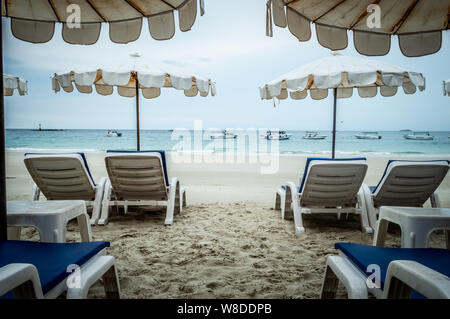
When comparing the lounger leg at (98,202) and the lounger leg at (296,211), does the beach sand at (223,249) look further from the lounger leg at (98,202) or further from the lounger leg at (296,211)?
the lounger leg at (98,202)

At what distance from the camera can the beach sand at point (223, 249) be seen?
6.98 ft

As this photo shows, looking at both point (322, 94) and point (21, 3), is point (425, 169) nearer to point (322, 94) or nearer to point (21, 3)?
point (322, 94)

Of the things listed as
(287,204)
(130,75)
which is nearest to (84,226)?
(287,204)

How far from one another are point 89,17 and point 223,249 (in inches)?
106

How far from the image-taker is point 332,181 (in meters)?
3.53

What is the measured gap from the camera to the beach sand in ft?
6.98

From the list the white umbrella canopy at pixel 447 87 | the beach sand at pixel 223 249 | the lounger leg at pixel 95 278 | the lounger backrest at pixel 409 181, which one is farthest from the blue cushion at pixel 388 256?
the white umbrella canopy at pixel 447 87

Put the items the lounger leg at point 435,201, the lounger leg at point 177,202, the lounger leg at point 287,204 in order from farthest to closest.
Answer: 1. the lounger leg at point 177,202
2. the lounger leg at point 287,204
3. the lounger leg at point 435,201

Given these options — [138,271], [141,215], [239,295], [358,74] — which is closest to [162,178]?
[141,215]

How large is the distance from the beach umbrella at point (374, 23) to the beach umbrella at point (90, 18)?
110 centimetres

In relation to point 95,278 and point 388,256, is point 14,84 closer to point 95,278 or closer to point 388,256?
point 95,278

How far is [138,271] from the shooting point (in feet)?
7.84

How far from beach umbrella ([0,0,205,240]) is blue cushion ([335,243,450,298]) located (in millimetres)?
2126

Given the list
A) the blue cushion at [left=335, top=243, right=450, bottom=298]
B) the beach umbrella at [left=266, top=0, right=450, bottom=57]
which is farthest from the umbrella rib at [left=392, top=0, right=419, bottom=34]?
the blue cushion at [left=335, top=243, right=450, bottom=298]
